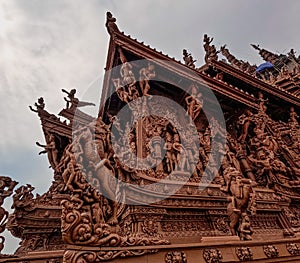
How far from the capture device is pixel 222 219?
18.6ft

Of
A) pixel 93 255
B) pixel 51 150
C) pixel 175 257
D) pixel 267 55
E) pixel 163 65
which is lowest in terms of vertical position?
pixel 93 255

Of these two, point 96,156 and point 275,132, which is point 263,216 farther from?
point 96,156

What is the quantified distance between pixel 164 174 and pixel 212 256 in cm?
219

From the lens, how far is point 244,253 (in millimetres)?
4129

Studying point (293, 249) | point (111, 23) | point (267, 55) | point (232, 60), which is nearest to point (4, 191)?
point (111, 23)

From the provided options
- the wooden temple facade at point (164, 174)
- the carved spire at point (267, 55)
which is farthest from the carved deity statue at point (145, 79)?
the carved spire at point (267, 55)

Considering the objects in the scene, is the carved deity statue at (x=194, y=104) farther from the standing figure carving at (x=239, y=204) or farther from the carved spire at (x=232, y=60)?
the carved spire at (x=232, y=60)

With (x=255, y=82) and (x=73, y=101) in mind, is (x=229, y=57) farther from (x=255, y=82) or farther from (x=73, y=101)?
(x=73, y=101)

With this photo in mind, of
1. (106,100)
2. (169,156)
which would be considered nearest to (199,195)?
(169,156)

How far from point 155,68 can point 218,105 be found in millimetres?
2376

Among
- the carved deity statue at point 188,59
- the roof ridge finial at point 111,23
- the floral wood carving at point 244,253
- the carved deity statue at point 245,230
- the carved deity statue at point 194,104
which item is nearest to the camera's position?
the floral wood carving at point 244,253

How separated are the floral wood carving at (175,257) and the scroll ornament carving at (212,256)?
Result: 402mm

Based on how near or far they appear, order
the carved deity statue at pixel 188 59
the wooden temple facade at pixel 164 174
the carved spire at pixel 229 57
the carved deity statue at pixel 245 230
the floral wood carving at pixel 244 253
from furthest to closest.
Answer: the carved spire at pixel 229 57 < the carved deity statue at pixel 188 59 < the carved deity statue at pixel 245 230 < the floral wood carving at pixel 244 253 < the wooden temple facade at pixel 164 174

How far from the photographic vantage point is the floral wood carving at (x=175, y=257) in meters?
3.51
